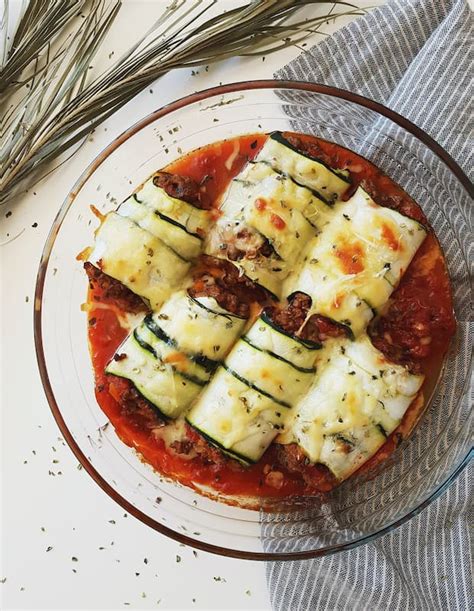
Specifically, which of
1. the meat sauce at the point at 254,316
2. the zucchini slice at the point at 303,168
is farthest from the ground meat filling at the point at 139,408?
the zucchini slice at the point at 303,168

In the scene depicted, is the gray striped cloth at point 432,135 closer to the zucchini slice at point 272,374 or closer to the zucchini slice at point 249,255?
the zucchini slice at point 272,374

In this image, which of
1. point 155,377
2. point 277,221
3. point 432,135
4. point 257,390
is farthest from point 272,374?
point 432,135

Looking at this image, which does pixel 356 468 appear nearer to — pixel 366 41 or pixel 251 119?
pixel 251 119

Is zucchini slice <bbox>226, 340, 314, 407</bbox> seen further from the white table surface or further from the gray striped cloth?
the white table surface

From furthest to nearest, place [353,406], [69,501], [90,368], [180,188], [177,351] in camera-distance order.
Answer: [69,501], [90,368], [180,188], [177,351], [353,406]

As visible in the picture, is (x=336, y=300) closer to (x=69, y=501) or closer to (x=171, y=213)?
(x=171, y=213)

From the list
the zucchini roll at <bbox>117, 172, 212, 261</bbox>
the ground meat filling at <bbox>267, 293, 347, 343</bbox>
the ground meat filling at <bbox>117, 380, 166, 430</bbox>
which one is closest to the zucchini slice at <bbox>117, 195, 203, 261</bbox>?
the zucchini roll at <bbox>117, 172, 212, 261</bbox>
